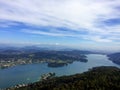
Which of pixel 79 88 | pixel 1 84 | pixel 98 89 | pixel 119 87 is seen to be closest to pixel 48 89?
pixel 79 88

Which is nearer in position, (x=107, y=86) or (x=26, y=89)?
(x=107, y=86)

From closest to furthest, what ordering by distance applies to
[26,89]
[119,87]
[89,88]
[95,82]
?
[119,87]
[89,88]
[95,82]
[26,89]

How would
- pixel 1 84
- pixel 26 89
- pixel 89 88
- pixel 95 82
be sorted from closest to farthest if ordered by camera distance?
pixel 89 88, pixel 95 82, pixel 26 89, pixel 1 84

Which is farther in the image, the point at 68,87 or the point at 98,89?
the point at 68,87

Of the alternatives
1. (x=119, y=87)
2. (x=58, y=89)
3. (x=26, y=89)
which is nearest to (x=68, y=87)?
(x=58, y=89)

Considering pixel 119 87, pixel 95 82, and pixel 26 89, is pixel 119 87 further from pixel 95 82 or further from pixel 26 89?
pixel 26 89

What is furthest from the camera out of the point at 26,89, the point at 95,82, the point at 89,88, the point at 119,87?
the point at 26,89

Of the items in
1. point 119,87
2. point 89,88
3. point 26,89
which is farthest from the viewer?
point 26,89

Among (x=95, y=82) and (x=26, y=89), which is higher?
(x=95, y=82)

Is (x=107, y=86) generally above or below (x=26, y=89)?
above

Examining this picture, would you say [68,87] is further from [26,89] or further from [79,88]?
[26,89]
